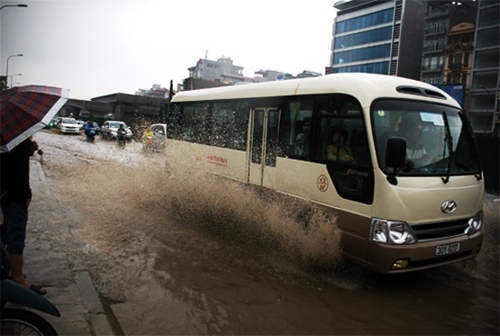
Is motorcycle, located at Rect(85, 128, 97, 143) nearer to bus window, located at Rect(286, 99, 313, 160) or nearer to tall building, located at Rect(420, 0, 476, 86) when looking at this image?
bus window, located at Rect(286, 99, 313, 160)

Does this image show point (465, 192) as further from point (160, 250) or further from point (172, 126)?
point (172, 126)

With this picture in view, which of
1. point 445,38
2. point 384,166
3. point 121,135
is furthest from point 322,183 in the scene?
point 445,38

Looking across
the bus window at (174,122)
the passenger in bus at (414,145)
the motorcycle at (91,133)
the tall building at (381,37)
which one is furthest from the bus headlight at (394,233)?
the tall building at (381,37)

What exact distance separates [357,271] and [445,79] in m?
68.3

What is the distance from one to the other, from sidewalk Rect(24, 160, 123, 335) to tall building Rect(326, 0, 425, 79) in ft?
242

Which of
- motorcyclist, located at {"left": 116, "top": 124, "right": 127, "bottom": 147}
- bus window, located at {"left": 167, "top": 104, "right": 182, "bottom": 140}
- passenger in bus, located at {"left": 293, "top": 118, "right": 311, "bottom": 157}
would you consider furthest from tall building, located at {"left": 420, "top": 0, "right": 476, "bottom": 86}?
passenger in bus, located at {"left": 293, "top": 118, "right": 311, "bottom": 157}

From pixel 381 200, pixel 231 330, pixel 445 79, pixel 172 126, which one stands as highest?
pixel 445 79

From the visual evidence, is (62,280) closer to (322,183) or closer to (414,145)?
(322,183)

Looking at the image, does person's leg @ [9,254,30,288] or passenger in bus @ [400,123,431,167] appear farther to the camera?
passenger in bus @ [400,123,431,167]

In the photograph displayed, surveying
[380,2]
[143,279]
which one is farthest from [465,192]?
[380,2]

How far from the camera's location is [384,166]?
4.85 metres

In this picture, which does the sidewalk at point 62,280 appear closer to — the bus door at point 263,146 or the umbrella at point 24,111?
the umbrella at point 24,111

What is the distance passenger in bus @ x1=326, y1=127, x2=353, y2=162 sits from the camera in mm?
5402

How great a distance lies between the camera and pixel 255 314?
438cm
